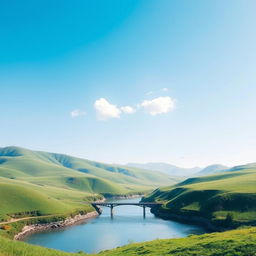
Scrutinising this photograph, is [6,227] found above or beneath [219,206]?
beneath

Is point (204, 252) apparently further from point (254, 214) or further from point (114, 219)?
point (114, 219)

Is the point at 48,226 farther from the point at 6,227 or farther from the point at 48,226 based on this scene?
the point at 6,227

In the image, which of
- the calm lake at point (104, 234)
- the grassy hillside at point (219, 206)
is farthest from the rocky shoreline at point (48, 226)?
the grassy hillside at point (219, 206)

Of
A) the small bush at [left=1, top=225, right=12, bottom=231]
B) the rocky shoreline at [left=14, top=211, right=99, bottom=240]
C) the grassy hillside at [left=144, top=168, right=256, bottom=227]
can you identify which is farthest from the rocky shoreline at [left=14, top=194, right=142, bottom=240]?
the grassy hillside at [left=144, top=168, right=256, bottom=227]

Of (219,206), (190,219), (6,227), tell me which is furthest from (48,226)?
(219,206)

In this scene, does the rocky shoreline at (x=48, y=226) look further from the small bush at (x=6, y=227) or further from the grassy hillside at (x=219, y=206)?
the grassy hillside at (x=219, y=206)

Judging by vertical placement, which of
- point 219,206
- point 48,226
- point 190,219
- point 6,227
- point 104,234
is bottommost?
point 104,234

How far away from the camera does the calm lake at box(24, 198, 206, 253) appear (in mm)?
95688

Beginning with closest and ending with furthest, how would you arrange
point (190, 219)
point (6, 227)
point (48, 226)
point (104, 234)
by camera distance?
point (6, 227)
point (104, 234)
point (48, 226)
point (190, 219)

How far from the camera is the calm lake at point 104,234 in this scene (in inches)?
3767

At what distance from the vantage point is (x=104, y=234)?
11319 cm

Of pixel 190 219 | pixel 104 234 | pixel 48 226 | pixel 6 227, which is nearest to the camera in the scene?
pixel 6 227

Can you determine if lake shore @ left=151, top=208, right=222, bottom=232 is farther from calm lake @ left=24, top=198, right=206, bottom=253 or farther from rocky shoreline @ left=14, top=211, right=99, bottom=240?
rocky shoreline @ left=14, top=211, right=99, bottom=240

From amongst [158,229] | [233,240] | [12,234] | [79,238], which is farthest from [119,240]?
[233,240]
